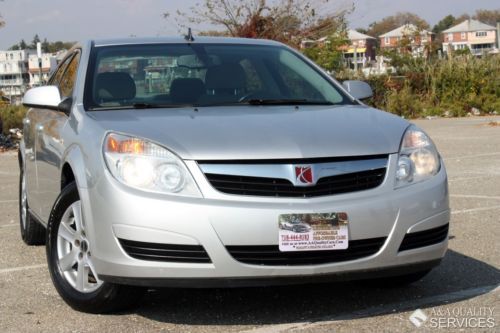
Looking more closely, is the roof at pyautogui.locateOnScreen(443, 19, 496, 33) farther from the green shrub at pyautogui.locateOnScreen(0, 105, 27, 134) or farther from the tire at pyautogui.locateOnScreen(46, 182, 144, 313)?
the tire at pyautogui.locateOnScreen(46, 182, 144, 313)

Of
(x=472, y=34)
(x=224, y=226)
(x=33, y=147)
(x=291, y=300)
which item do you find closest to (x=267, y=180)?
(x=224, y=226)

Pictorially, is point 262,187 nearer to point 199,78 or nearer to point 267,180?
point 267,180

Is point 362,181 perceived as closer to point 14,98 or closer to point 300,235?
point 300,235

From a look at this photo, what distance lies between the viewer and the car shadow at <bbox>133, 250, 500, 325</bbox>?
489cm

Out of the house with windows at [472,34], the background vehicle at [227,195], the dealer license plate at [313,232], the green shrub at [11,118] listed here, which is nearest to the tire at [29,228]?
the background vehicle at [227,195]

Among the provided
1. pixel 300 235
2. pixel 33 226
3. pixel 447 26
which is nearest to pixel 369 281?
pixel 300 235

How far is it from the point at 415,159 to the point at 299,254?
87cm

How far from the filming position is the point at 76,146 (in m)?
5.13

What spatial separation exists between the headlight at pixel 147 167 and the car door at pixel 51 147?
2.96 ft

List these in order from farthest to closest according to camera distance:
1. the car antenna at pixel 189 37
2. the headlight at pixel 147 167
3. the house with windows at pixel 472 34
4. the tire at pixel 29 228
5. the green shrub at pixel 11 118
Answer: the house with windows at pixel 472 34 → the green shrub at pixel 11 118 → the tire at pixel 29 228 → the car antenna at pixel 189 37 → the headlight at pixel 147 167

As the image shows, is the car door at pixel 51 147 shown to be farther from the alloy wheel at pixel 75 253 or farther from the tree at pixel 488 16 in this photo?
the tree at pixel 488 16

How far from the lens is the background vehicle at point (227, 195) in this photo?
4.44 meters

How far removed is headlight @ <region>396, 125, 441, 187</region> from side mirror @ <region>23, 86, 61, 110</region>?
216cm

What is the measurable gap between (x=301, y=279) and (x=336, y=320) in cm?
38
